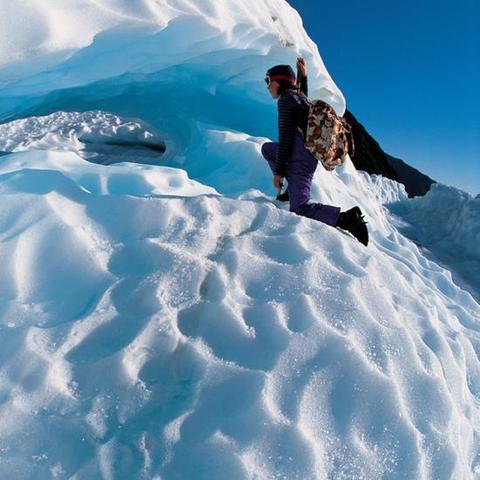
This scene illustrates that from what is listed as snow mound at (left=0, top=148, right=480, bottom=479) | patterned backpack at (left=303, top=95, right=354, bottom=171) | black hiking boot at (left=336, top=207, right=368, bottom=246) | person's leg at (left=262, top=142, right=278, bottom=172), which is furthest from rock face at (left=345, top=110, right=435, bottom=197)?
snow mound at (left=0, top=148, right=480, bottom=479)

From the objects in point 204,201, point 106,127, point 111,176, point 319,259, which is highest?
point 319,259

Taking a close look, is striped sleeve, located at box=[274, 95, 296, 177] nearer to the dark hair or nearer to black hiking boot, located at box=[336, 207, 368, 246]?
the dark hair

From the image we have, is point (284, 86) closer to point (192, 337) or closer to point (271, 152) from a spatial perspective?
point (271, 152)

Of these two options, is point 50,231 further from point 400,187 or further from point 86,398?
point 400,187

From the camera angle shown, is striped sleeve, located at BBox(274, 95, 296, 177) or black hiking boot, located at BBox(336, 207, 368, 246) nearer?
striped sleeve, located at BBox(274, 95, 296, 177)

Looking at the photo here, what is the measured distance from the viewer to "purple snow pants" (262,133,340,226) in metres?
2.40

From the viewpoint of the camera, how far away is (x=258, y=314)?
5.46ft

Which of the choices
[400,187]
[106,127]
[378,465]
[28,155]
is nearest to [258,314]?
[378,465]

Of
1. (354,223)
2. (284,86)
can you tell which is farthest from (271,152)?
(354,223)

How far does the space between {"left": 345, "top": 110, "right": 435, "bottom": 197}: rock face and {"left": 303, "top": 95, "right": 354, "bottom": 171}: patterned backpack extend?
21645 mm

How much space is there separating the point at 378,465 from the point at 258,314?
0.60 m

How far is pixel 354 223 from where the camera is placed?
248 centimetres

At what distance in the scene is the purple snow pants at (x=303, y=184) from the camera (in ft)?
7.86

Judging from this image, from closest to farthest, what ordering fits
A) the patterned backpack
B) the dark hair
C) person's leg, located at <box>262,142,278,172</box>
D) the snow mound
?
the snow mound, the patterned backpack, the dark hair, person's leg, located at <box>262,142,278,172</box>
